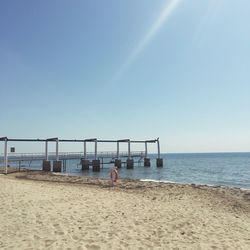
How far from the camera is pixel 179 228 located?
6.36 metres

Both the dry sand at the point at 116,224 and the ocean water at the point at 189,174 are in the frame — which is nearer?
the dry sand at the point at 116,224

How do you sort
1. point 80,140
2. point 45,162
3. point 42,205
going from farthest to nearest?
point 80,140 < point 45,162 < point 42,205

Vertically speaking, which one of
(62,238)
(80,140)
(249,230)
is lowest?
(249,230)

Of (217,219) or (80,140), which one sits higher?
(80,140)

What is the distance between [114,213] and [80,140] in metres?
27.9

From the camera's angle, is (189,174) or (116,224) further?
(189,174)

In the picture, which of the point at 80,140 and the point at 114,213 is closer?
the point at 114,213

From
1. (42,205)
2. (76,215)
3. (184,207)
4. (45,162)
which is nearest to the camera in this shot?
(76,215)

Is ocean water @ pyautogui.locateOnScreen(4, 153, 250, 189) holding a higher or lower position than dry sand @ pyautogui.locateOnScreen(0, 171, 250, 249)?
lower

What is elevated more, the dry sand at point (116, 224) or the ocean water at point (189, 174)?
the dry sand at point (116, 224)

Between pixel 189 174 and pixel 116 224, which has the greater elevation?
pixel 116 224

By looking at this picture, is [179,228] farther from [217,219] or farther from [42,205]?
[42,205]

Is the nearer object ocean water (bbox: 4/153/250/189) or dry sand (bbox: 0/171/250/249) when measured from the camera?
dry sand (bbox: 0/171/250/249)

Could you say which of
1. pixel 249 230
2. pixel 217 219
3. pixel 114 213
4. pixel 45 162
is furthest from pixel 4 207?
pixel 45 162
